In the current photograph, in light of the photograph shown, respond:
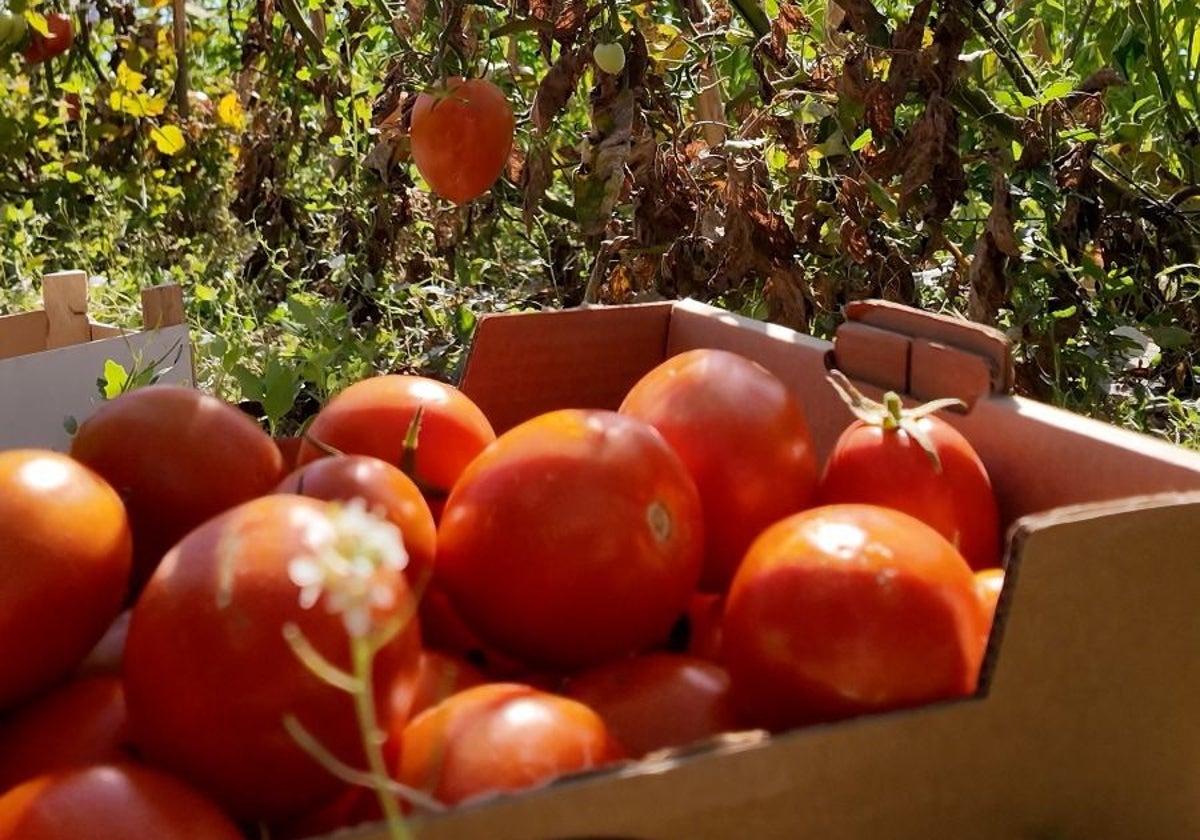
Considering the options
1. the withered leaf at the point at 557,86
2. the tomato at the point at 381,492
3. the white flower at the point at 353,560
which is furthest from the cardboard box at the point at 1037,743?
the withered leaf at the point at 557,86

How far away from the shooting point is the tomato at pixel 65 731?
67 centimetres

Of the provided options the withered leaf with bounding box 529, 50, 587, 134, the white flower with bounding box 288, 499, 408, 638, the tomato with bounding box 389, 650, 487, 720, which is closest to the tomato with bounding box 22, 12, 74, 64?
the withered leaf with bounding box 529, 50, 587, 134

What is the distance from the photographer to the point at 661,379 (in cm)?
94

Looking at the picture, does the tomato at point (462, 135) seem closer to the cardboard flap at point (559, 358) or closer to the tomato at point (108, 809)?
the cardboard flap at point (559, 358)

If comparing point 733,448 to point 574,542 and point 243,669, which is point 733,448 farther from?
point 243,669

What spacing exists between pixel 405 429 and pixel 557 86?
956mm

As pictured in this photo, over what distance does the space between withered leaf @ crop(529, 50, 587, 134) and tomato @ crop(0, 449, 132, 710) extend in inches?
44.9

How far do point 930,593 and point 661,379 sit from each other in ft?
1.06

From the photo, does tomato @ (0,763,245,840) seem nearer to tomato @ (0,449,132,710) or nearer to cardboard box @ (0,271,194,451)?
tomato @ (0,449,132,710)

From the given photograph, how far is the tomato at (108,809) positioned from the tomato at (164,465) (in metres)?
0.27

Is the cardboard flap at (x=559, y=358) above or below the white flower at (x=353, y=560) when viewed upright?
below

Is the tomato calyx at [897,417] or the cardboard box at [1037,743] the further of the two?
the tomato calyx at [897,417]

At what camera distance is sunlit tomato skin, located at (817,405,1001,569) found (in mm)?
863

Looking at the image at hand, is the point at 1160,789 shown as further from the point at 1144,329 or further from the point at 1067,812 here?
the point at 1144,329
